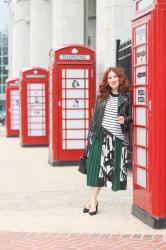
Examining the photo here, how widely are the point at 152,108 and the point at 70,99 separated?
703 centimetres

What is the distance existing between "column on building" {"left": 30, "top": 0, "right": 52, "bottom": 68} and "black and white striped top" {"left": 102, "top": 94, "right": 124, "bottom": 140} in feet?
62.5

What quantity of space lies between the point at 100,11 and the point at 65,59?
1.33m

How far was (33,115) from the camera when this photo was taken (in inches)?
768

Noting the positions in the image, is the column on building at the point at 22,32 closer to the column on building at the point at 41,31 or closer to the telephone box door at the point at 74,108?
the column on building at the point at 41,31

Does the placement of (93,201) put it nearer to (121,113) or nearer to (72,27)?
(121,113)

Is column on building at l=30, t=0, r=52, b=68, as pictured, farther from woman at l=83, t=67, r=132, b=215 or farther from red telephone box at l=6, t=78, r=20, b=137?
woman at l=83, t=67, r=132, b=215

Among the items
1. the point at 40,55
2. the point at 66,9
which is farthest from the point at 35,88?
the point at 40,55

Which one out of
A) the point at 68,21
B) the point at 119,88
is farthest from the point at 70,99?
the point at 119,88

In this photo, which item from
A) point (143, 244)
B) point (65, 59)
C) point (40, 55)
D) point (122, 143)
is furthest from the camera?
point (40, 55)

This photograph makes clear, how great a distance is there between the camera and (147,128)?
22.1 feet

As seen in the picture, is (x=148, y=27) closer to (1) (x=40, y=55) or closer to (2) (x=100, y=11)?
(2) (x=100, y=11)

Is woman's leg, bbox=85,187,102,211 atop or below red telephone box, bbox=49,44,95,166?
below

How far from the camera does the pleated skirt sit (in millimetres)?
7523

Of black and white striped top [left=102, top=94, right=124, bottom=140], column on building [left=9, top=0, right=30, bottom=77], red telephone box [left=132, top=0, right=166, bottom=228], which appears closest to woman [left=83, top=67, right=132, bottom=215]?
black and white striped top [left=102, top=94, right=124, bottom=140]
